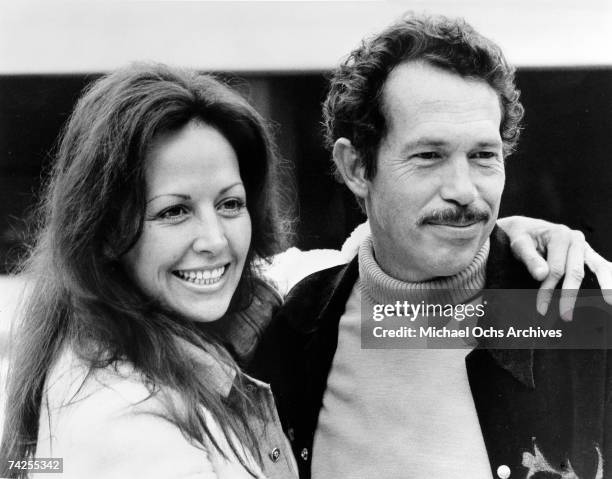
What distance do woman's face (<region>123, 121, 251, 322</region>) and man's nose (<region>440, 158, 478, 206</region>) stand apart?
1.45 feet

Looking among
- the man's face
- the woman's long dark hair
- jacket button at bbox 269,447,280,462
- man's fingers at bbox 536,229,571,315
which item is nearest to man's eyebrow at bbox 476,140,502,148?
the man's face

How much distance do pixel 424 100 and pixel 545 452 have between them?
2.68 ft

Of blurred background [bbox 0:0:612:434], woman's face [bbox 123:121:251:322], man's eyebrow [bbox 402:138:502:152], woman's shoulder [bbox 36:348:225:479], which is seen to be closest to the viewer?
woman's shoulder [bbox 36:348:225:479]

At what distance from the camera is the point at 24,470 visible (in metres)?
1.29

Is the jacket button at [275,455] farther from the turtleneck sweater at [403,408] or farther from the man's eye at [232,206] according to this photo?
the man's eye at [232,206]

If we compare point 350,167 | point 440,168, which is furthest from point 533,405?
point 350,167

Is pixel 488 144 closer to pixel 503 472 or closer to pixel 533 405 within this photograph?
pixel 533 405

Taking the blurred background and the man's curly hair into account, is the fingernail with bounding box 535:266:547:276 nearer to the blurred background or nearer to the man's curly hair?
the blurred background

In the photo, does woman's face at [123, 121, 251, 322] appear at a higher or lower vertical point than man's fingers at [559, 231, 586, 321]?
higher

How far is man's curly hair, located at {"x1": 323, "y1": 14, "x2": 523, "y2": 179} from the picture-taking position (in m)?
1.31

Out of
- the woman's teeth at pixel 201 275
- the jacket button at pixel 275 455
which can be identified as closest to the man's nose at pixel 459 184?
the woman's teeth at pixel 201 275

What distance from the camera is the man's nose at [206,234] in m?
1.18

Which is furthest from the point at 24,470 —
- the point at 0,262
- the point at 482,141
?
the point at 482,141

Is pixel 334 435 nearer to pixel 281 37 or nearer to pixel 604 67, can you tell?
pixel 281 37
